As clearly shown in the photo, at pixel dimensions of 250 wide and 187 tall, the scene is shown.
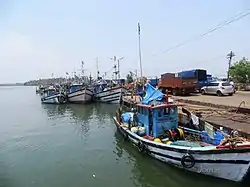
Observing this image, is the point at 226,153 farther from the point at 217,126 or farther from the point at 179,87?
the point at 179,87

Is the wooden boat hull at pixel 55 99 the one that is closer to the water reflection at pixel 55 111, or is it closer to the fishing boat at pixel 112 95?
the fishing boat at pixel 112 95

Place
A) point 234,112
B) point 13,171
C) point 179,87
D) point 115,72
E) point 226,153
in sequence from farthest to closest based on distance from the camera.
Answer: point 115,72 < point 179,87 < point 234,112 < point 13,171 < point 226,153

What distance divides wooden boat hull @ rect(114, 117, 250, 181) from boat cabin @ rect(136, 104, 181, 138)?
3.39 feet

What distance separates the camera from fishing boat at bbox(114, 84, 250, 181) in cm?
1013

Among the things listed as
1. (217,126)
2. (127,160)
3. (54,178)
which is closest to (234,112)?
(217,126)

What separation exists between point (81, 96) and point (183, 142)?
1499 inches

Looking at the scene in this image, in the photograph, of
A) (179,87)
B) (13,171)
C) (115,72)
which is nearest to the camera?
(13,171)

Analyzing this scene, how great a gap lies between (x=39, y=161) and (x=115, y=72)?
55031 mm

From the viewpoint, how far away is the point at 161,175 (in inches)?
485

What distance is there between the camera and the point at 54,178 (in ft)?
41.2

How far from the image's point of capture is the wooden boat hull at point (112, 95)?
4634 cm

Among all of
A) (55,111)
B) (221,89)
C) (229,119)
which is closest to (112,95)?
(55,111)

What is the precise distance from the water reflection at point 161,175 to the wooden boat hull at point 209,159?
0.22 m

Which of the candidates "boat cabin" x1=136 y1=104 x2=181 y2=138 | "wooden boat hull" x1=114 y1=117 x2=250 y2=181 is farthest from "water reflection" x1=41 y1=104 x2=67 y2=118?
"wooden boat hull" x1=114 y1=117 x2=250 y2=181
